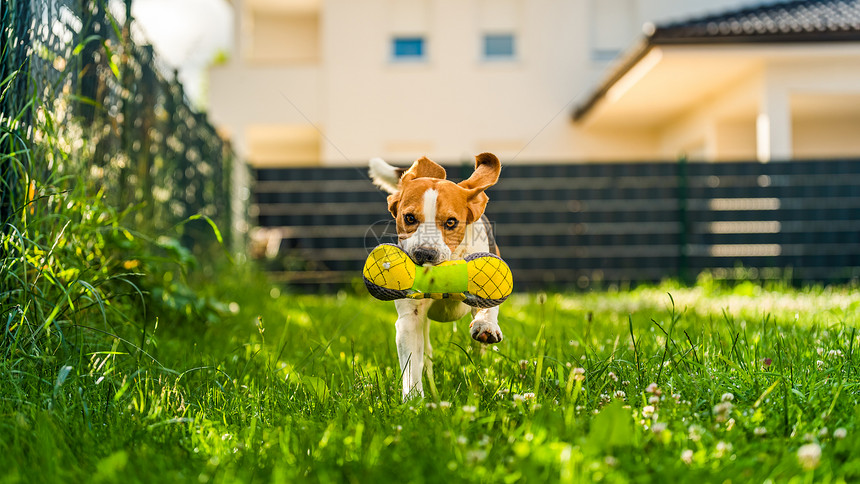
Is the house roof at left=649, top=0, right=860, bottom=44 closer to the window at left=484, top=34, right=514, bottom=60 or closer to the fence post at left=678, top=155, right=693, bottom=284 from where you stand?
the fence post at left=678, top=155, right=693, bottom=284

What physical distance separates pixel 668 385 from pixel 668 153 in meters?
12.0

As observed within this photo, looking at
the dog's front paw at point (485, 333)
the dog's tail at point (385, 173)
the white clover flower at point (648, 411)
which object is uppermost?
the dog's tail at point (385, 173)

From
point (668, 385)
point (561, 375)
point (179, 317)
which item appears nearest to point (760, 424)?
point (668, 385)

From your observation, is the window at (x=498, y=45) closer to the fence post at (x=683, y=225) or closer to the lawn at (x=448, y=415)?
the fence post at (x=683, y=225)

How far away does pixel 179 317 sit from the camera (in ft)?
12.5

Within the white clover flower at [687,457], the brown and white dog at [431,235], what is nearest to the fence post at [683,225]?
the brown and white dog at [431,235]

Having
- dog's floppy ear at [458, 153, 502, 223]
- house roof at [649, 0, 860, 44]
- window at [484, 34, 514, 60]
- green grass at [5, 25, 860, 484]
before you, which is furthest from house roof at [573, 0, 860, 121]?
dog's floppy ear at [458, 153, 502, 223]

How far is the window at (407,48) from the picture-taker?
14242 millimetres

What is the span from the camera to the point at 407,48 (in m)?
14.3

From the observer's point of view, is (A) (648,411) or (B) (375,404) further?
(B) (375,404)

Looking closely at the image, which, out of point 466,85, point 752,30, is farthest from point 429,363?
point 466,85

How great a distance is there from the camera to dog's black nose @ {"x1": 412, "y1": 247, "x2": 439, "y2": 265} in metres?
2.17

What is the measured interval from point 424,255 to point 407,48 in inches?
501

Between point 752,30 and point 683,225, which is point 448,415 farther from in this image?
point 752,30
